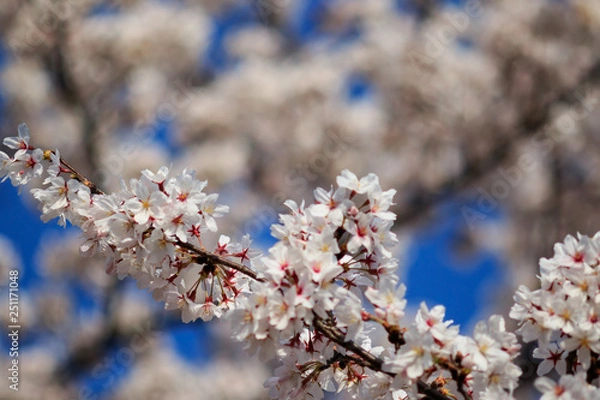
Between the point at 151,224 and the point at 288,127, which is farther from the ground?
the point at 288,127

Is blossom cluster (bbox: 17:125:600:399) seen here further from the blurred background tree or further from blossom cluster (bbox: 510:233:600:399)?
the blurred background tree

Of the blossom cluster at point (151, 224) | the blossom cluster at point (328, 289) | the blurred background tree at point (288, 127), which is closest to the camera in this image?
the blossom cluster at point (328, 289)

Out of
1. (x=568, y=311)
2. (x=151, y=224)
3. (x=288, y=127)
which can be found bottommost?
(x=568, y=311)

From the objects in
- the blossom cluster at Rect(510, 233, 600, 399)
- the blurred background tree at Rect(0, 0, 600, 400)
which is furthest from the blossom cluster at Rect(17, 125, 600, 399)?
the blurred background tree at Rect(0, 0, 600, 400)

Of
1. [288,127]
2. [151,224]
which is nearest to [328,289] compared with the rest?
[151,224]

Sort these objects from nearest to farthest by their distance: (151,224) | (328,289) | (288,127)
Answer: (328,289) → (151,224) → (288,127)

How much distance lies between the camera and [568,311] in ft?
4.95

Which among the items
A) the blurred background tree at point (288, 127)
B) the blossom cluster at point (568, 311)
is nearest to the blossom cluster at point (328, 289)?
the blossom cluster at point (568, 311)

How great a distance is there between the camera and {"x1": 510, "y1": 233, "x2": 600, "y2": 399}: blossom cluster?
149cm

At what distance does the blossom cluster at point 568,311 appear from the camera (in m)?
1.49

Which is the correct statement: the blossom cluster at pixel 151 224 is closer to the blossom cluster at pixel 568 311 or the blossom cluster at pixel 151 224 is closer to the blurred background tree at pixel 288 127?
the blossom cluster at pixel 568 311

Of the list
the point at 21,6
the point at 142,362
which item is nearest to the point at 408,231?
the point at 142,362

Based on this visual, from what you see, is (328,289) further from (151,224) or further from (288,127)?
(288,127)

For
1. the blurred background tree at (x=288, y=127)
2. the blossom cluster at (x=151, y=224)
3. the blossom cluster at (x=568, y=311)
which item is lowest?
the blossom cluster at (x=568, y=311)
